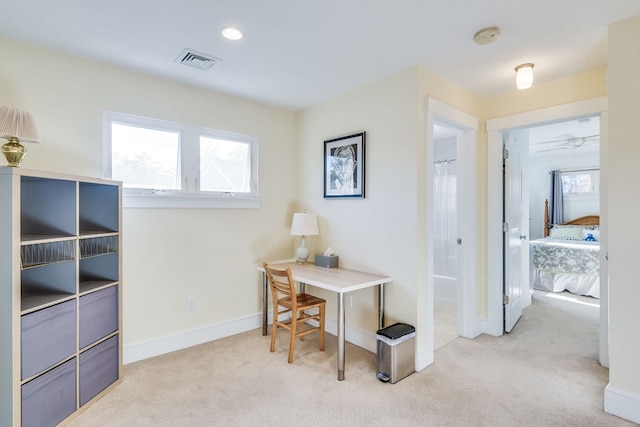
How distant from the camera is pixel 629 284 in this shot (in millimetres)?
1832

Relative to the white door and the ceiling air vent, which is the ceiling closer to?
the ceiling air vent

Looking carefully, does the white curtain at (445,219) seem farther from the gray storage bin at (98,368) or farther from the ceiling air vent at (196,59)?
the gray storage bin at (98,368)

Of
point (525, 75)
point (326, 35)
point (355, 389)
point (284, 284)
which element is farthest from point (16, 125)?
point (525, 75)

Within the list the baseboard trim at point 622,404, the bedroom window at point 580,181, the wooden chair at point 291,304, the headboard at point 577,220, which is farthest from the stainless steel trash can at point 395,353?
the bedroom window at point 580,181

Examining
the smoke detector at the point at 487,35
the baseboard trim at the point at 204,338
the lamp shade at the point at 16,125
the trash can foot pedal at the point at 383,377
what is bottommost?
the trash can foot pedal at the point at 383,377

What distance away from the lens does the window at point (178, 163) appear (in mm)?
2557

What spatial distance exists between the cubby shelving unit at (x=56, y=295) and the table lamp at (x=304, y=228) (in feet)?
4.99

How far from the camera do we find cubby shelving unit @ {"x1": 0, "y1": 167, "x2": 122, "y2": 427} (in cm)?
159

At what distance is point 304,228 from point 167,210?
1258 mm

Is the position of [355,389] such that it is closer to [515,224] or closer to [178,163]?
[178,163]

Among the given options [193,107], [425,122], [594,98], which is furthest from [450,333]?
[193,107]

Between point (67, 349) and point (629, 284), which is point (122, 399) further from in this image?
point (629, 284)

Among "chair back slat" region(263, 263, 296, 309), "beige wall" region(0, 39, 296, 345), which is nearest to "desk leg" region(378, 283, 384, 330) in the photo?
"chair back slat" region(263, 263, 296, 309)

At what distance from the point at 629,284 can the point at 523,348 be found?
1.28m
